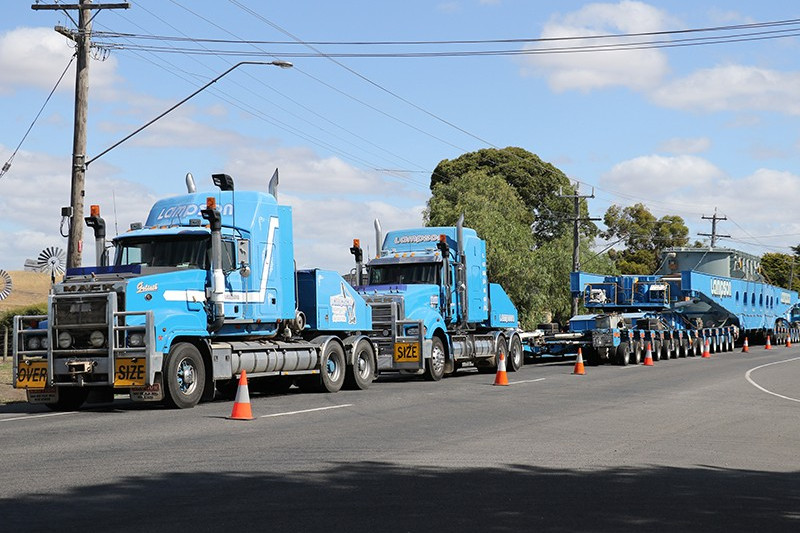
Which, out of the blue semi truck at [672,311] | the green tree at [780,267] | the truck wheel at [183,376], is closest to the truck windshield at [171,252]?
the truck wheel at [183,376]

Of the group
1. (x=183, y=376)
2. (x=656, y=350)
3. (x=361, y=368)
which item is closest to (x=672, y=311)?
(x=656, y=350)

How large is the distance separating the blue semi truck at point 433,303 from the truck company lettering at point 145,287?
8.38m

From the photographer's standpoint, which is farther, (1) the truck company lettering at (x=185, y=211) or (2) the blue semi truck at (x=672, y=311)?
(2) the blue semi truck at (x=672, y=311)

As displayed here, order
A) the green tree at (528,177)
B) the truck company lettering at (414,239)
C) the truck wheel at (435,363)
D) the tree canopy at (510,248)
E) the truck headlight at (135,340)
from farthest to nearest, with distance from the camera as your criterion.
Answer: the green tree at (528,177), the tree canopy at (510,248), the truck company lettering at (414,239), the truck wheel at (435,363), the truck headlight at (135,340)

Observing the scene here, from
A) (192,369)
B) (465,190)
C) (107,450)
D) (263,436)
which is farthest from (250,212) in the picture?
(465,190)

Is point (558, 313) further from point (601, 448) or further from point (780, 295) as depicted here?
point (601, 448)

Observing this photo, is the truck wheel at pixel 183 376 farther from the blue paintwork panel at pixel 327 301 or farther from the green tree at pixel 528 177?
the green tree at pixel 528 177

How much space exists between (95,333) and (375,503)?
9.28 metres

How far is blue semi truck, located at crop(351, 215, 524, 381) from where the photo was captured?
24328mm

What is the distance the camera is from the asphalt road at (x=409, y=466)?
772 centimetres

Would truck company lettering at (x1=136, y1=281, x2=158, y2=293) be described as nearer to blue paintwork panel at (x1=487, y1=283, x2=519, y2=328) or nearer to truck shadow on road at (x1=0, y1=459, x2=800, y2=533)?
truck shadow on road at (x1=0, y1=459, x2=800, y2=533)

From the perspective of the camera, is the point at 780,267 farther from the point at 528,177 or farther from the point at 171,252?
the point at 171,252

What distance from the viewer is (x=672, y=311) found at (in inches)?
1655

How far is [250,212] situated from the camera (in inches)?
741
